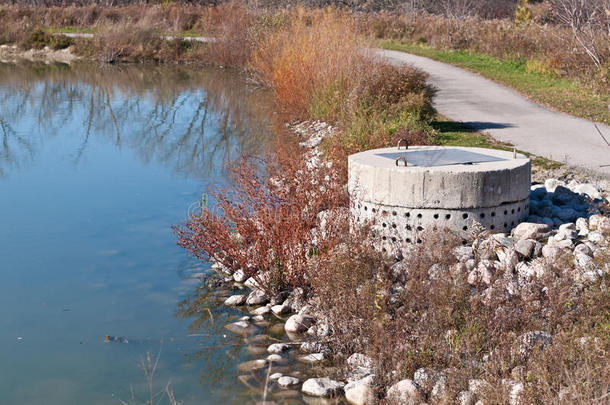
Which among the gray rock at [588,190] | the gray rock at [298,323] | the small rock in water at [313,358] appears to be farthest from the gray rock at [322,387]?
the gray rock at [588,190]

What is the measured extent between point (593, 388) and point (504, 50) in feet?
71.6

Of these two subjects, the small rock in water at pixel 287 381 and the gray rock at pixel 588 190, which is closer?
the small rock in water at pixel 287 381

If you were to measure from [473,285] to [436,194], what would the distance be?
Result: 3.59ft

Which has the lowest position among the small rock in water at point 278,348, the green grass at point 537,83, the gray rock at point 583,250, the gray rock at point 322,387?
the small rock in water at point 278,348

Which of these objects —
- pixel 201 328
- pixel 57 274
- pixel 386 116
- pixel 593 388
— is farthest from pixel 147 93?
pixel 593 388

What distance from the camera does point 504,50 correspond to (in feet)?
81.4

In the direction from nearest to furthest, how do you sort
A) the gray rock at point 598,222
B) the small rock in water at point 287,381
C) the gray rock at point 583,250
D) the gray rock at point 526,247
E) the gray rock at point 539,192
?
1. the small rock in water at point 287,381
2. the gray rock at point 583,250
3. the gray rock at point 526,247
4. the gray rock at point 598,222
5. the gray rock at point 539,192

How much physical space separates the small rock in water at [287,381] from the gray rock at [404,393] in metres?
0.86

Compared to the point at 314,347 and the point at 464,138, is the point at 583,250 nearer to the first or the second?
the point at 314,347

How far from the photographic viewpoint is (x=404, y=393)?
5254 millimetres

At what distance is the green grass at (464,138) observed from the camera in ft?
34.1

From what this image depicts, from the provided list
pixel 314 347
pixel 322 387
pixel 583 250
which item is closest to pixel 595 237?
pixel 583 250

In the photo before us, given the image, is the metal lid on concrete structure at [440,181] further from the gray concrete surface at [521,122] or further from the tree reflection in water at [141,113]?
the tree reflection in water at [141,113]

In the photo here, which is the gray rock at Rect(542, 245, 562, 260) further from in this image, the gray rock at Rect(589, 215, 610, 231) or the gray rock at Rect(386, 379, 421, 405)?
the gray rock at Rect(386, 379, 421, 405)
